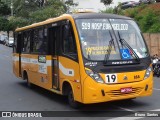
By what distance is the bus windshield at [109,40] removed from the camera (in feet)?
31.5

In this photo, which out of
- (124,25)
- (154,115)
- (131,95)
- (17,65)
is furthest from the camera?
(17,65)

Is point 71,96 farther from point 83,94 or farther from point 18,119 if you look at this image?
point 18,119

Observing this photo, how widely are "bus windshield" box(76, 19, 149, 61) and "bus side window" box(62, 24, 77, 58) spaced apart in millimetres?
310

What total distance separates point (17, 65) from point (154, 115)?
908 cm

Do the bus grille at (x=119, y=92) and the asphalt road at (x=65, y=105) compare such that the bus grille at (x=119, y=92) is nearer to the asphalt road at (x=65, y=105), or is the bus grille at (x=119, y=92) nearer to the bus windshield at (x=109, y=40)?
the asphalt road at (x=65, y=105)

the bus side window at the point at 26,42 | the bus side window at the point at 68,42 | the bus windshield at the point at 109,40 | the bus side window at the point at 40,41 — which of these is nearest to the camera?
the bus windshield at the point at 109,40

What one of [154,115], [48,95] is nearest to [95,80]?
[154,115]

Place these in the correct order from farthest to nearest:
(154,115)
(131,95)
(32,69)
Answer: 1. (32,69)
2. (131,95)
3. (154,115)

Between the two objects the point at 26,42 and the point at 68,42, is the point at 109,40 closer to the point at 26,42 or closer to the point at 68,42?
the point at 68,42

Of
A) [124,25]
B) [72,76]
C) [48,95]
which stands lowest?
[48,95]

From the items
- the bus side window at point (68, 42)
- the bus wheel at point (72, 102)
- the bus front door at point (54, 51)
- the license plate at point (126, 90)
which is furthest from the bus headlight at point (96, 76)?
the bus front door at point (54, 51)

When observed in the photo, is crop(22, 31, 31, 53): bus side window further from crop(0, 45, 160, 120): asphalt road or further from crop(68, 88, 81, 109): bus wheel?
crop(68, 88, 81, 109): bus wheel

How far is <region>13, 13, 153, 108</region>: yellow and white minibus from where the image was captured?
929cm

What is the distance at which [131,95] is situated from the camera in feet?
31.3
